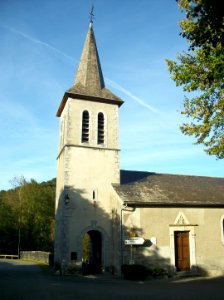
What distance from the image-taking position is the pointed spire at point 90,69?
2253 cm

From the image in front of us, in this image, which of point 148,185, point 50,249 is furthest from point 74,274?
point 50,249

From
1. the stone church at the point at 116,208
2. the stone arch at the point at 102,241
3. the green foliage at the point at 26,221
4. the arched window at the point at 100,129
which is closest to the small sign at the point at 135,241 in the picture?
the stone church at the point at 116,208

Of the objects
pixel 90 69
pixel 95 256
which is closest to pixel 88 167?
pixel 95 256

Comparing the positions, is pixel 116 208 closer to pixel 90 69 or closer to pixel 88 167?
pixel 88 167

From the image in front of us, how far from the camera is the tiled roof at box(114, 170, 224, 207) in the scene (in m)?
18.5

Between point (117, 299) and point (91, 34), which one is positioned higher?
point (91, 34)

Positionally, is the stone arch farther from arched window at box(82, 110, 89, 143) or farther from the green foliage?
the green foliage

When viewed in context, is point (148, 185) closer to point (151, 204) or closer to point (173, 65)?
point (151, 204)

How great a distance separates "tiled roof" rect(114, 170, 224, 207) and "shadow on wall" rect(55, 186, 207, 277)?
4.47 feet

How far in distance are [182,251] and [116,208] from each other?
4.83 m

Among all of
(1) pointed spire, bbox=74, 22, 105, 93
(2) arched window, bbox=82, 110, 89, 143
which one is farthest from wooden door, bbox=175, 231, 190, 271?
(1) pointed spire, bbox=74, 22, 105, 93

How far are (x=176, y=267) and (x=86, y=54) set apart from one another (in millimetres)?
17078

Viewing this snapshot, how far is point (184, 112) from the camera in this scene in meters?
13.6

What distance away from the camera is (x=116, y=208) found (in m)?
18.8
